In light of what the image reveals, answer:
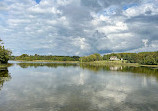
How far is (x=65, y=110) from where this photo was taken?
17.5m

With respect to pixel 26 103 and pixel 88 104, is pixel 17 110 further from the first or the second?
pixel 88 104

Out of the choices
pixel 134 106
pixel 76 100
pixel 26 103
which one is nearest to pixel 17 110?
pixel 26 103

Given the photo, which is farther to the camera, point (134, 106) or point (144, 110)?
point (134, 106)

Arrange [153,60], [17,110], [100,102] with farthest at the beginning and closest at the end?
[153,60] < [100,102] < [17,110]

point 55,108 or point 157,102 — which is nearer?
point 55,108

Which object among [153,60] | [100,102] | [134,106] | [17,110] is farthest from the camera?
[153,60]

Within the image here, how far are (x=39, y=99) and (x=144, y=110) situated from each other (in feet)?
51.7

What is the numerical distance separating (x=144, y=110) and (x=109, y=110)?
480 cm

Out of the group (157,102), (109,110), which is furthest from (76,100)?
(157,102)

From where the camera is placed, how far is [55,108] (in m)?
18.2

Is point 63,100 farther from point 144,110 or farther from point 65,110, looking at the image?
point 144,110

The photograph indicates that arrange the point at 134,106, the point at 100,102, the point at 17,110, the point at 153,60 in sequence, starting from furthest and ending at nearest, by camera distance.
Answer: the point at 153,60 < the point at 100,102 < the point at 134,106 < the point at 17,110

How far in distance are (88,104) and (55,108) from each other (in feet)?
16.2

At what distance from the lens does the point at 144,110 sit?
18.4 m
